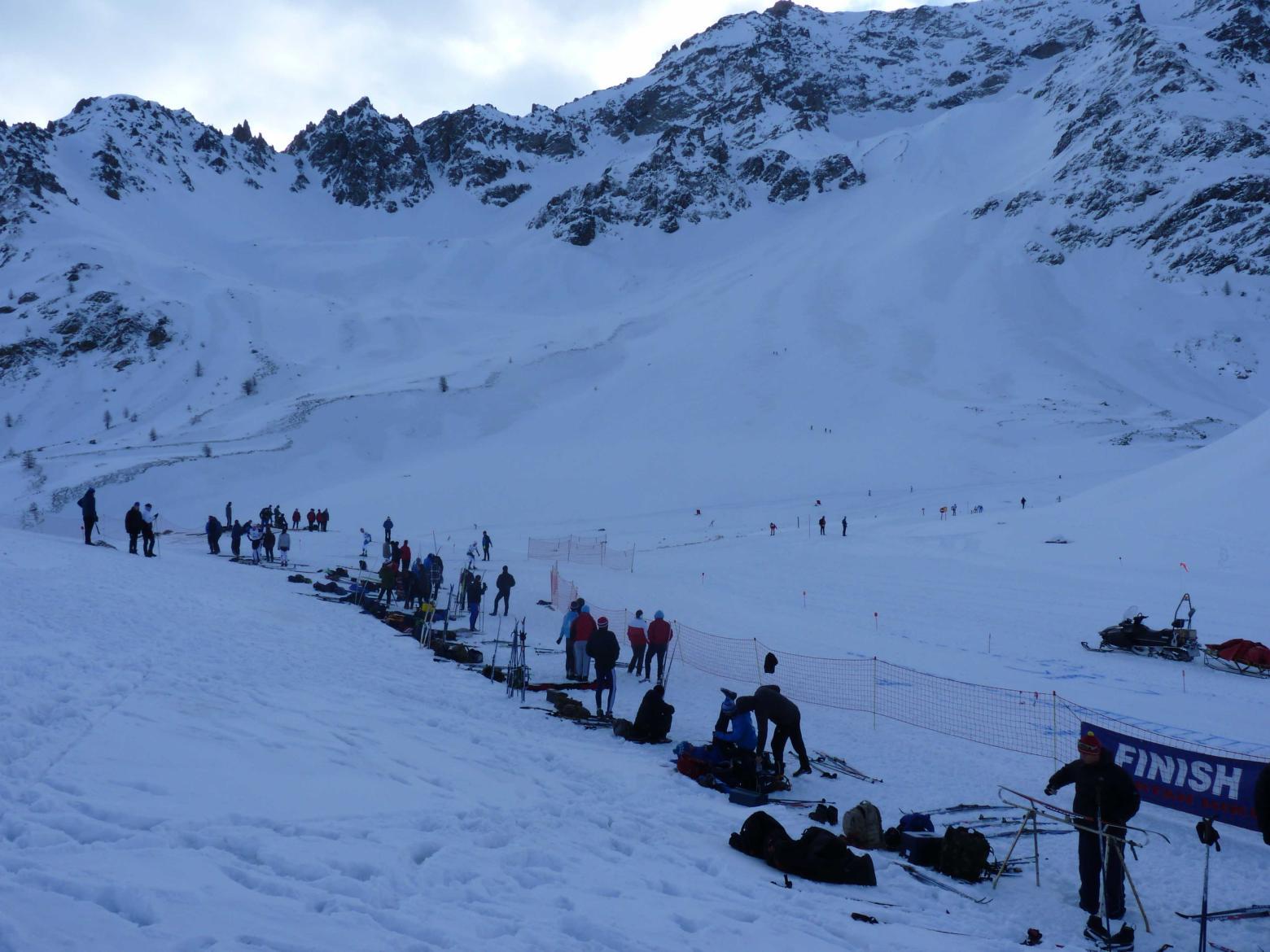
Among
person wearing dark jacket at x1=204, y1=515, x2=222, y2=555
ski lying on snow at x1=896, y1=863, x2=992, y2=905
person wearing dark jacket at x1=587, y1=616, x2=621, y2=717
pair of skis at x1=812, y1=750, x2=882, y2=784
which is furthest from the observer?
person wearing dark jacket at x1=204, y1=515, x2=222, y2=555

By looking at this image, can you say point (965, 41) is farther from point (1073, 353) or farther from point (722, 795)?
point (722, 795)

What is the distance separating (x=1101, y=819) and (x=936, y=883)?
1332 mm

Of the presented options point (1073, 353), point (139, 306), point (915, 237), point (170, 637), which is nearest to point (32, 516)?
point (170, 637)

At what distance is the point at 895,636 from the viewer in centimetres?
1738

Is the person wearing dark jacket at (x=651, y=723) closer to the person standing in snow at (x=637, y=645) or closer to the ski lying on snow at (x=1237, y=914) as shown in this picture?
the person standing in snow at (x=637, y=645)

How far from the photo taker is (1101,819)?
19.4 ft

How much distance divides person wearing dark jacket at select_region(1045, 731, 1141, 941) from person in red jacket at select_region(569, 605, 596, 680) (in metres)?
8.15

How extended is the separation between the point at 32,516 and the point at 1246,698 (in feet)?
128

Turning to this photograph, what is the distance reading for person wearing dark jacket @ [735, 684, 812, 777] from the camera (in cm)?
859

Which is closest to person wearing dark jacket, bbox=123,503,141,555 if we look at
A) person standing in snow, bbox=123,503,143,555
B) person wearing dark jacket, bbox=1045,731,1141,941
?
person standing in snow, bbox=123,503,143,555

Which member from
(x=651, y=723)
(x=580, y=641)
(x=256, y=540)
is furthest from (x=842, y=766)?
(x=256, y=540)

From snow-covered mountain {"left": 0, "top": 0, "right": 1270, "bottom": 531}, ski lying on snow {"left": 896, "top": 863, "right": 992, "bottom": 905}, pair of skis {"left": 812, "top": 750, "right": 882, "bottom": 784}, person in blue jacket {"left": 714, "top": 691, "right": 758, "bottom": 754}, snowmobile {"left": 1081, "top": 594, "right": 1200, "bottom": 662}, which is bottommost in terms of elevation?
pair of skis {"left": 812, "top": 750, "right": 882, "bottom": 784}

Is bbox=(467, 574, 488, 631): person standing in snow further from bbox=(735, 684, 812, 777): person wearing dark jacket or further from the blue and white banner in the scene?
the blue and white banner

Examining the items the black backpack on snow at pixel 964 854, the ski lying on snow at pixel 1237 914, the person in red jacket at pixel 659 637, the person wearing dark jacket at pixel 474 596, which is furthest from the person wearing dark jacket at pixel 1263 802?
the person wearing dark jacket at pixel 474 596
